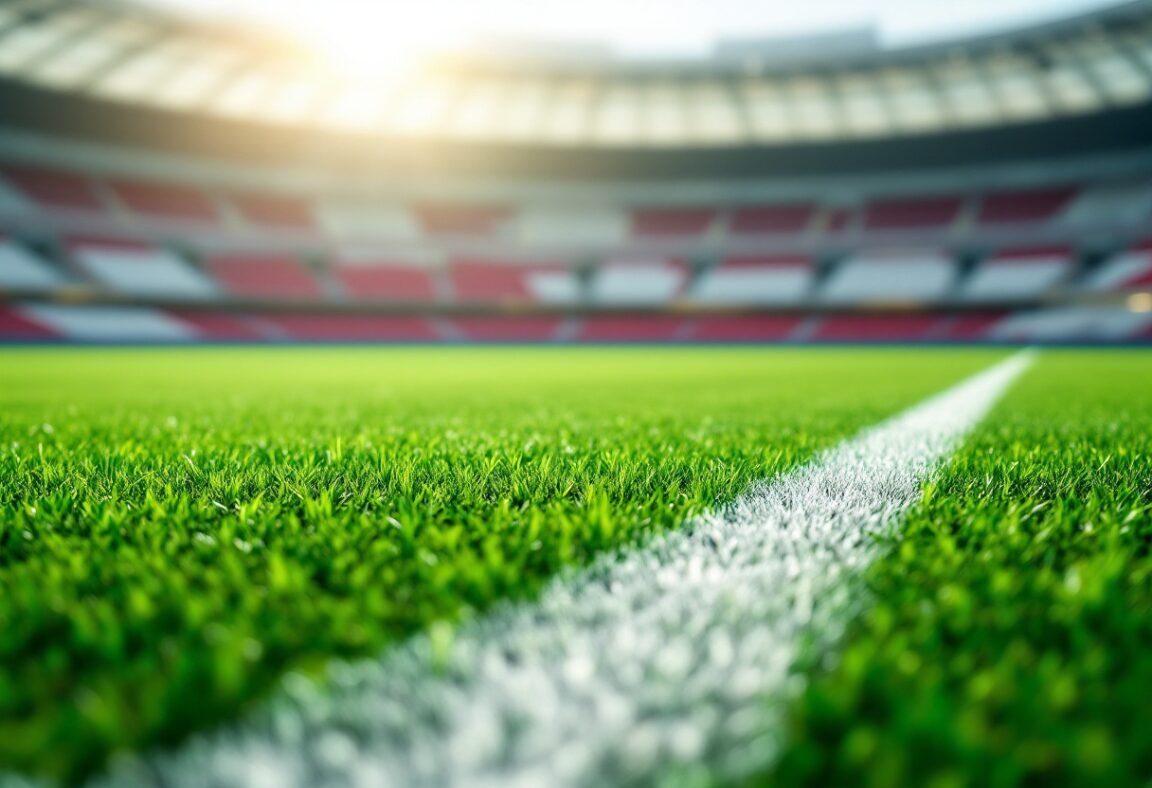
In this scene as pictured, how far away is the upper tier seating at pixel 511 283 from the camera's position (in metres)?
28.7

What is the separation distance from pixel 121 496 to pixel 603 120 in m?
30.7

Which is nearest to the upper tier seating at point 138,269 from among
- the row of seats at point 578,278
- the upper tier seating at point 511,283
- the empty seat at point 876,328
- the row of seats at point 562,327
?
the row of seats at point 578,278

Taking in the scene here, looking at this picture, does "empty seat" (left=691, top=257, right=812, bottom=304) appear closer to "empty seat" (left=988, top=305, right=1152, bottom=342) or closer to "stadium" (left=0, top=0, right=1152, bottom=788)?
"empty seat" (left=988, top=305, right=1152, bottom=342)

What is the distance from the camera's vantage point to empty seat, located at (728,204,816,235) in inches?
1128

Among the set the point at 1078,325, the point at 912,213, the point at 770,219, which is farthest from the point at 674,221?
the point at 1078,325

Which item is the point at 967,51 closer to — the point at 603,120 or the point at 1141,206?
the point at 1141,206

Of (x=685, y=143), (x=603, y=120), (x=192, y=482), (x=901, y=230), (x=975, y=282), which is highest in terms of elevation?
(x=603, y=120)

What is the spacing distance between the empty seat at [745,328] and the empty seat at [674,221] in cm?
407

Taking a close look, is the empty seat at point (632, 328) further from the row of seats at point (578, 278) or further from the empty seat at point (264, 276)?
the empty seat at point (264, 276)

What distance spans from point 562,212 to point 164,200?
52.6 feet

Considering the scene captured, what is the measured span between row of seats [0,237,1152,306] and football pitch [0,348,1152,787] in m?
27.1

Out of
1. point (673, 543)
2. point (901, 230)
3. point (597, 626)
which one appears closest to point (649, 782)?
point (597, 626)

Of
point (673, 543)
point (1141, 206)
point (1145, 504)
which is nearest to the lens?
point (673, 543)

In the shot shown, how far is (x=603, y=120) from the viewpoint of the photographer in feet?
97.3
